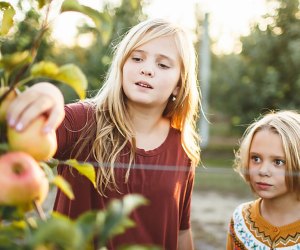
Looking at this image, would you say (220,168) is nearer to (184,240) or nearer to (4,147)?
(184,240)

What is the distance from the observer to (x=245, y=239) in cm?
168

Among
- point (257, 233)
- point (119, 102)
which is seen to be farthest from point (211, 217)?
point (119, 102)

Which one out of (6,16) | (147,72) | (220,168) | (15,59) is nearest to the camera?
(15,59)

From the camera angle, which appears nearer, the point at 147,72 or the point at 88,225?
the point at 88,225

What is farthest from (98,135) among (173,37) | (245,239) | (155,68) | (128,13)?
(128,13)

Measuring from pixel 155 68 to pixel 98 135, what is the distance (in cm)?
24

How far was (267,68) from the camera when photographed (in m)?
12.8

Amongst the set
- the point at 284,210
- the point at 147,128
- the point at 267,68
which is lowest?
the point at 284,210

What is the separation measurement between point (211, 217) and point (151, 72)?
454 cm

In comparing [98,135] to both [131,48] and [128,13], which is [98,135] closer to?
[131,48]

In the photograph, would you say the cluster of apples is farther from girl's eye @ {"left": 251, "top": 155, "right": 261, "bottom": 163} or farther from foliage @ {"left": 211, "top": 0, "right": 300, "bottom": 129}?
foliage @ {"left": 211, "top": 0, "right": 300, "bottom": 129}

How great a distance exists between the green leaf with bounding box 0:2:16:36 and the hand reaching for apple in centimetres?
18

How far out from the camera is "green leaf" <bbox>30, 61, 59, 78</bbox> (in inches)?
23.5

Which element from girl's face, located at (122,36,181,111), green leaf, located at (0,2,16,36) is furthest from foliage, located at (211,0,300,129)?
green leaf, located at (0,2,16,36)
